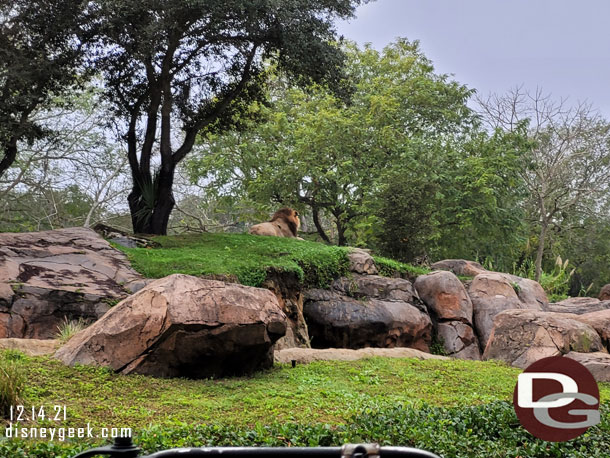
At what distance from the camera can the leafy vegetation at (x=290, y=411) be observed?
453 centimetres

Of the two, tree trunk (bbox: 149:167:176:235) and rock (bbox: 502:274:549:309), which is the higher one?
tree trunk (bbox: 149:167:176:235)

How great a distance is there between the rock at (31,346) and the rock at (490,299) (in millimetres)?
9472

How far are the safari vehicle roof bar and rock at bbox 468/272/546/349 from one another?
13165mm

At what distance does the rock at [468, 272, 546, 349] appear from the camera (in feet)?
45.3

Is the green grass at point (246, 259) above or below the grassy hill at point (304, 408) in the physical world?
above

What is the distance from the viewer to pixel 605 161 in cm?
2711

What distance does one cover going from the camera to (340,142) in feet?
76.2

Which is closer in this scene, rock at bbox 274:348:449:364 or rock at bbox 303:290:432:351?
rock at bbox 274:348:449:364

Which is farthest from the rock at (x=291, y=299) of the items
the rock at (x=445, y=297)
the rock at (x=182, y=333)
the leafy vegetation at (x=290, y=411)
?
the rock at (x=445, y=297)

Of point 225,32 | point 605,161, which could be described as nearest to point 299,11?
point 225,32

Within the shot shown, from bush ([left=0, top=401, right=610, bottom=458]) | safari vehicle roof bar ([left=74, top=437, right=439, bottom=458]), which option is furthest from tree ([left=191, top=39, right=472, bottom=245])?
safari vehicle roof bar ([left=74, top=437, right=439, bottom=458])

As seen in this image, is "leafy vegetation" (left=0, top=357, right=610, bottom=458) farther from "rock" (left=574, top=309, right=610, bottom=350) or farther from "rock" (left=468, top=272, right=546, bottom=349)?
"rock" (left=468, top=272, right=546, bottom=349)

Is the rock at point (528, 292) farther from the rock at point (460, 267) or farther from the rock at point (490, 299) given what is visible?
the rock at point (460, 267)

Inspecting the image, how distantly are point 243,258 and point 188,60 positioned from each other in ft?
25.3
